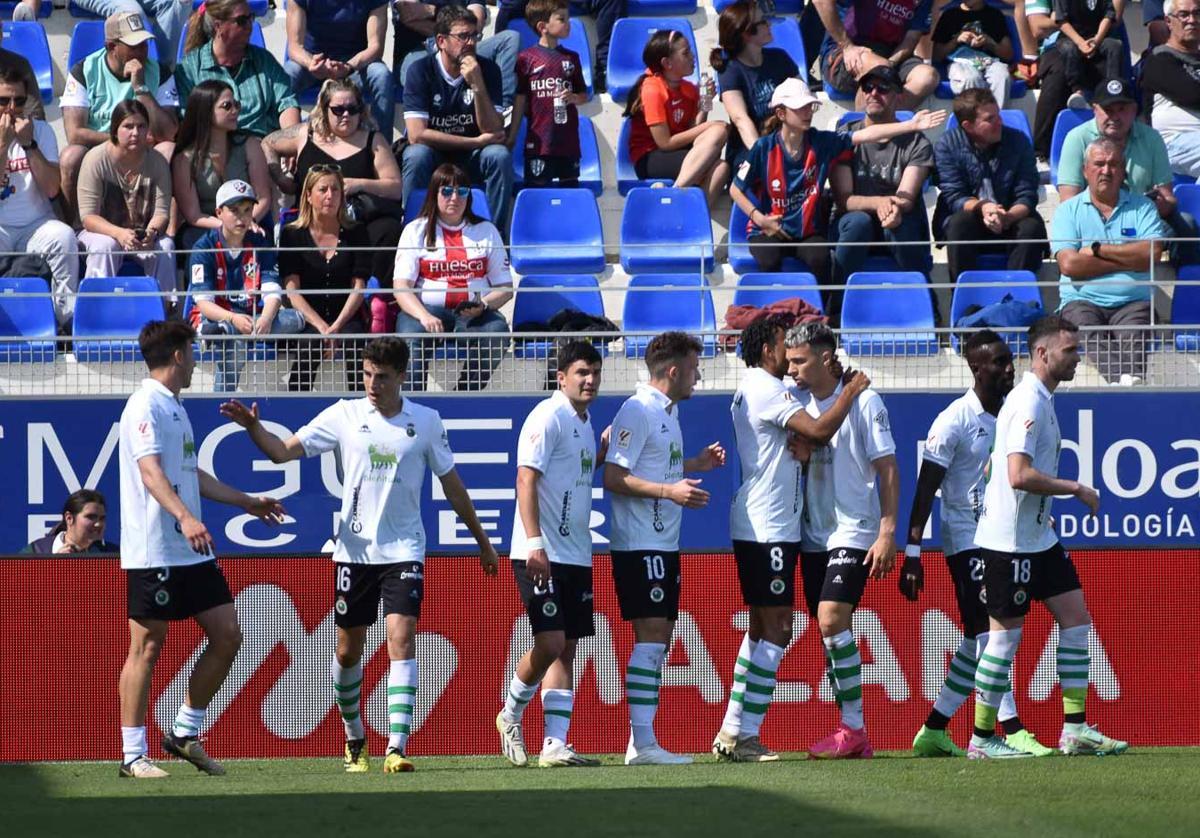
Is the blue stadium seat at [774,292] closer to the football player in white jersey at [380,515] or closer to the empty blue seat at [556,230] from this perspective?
the empty blue seat at [556,230]

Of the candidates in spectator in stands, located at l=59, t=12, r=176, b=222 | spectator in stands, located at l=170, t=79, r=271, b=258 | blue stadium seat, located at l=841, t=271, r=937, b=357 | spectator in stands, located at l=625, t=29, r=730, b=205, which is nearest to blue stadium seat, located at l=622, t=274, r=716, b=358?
blue stadium seat, located at l=841, t=271, r=937, b=357

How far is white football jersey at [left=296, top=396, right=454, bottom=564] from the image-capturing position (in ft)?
28.1

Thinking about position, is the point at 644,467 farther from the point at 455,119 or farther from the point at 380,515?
the point at 455,119

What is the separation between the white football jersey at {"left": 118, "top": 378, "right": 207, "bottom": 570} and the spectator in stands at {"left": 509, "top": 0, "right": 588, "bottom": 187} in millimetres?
5993

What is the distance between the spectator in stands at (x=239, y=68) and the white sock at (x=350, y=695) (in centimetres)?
600

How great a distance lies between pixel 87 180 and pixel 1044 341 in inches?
271

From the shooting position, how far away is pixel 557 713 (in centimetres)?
865

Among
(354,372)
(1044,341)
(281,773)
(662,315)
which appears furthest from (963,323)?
(281,773)

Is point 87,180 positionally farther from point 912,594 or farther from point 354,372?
point 912,594

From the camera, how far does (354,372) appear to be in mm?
10617

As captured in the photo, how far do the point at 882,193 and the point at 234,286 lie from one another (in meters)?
4.62

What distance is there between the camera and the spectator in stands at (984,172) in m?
12.7

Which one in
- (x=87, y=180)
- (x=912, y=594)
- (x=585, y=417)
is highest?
(x=87, y=180)

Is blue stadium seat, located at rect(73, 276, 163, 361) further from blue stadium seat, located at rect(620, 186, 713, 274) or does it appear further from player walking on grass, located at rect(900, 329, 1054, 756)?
player walking on grass, located at rect(900, 329, 1054, 756)
